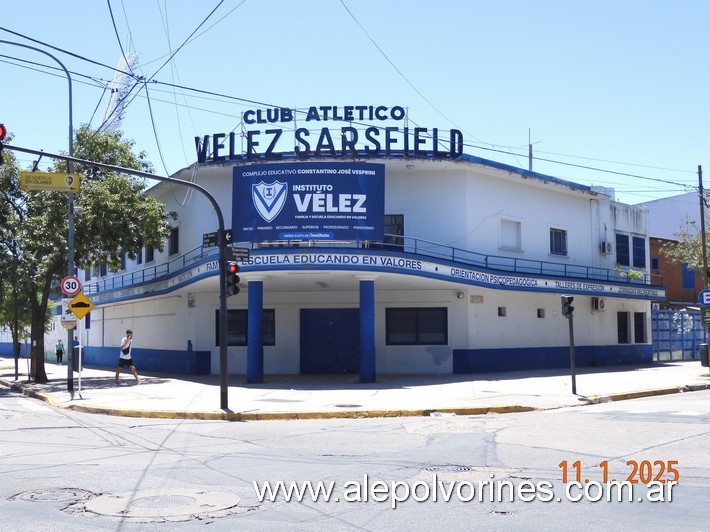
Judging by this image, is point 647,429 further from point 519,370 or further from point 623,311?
point 623,311

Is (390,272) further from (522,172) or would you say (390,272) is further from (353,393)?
(522,172)

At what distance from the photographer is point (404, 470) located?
10.5 metres

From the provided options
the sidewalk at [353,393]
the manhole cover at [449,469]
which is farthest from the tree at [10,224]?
the manhole cover at [449,469]

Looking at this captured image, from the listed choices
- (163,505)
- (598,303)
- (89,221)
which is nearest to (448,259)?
(598,303)

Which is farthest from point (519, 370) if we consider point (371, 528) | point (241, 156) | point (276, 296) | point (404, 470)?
point (371, 528)

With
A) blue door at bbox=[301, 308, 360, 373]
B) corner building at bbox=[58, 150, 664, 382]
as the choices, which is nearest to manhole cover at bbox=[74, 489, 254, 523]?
corner building at bbox=[58, 150, 664, 382]

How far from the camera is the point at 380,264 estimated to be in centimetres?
2450

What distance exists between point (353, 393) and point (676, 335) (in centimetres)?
2468

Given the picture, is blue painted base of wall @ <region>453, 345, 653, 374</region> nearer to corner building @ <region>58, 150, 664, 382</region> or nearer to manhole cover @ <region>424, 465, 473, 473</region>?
corner building @ <region>58, 150, 664, 382</region>

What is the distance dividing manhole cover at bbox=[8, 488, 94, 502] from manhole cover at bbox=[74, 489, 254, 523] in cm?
24

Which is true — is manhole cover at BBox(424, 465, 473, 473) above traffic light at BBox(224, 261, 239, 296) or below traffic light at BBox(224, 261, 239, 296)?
below

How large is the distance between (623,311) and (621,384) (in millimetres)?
12003

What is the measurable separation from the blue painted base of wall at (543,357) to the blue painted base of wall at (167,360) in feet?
30.9

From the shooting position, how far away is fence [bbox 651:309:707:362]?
3900 centimetres
